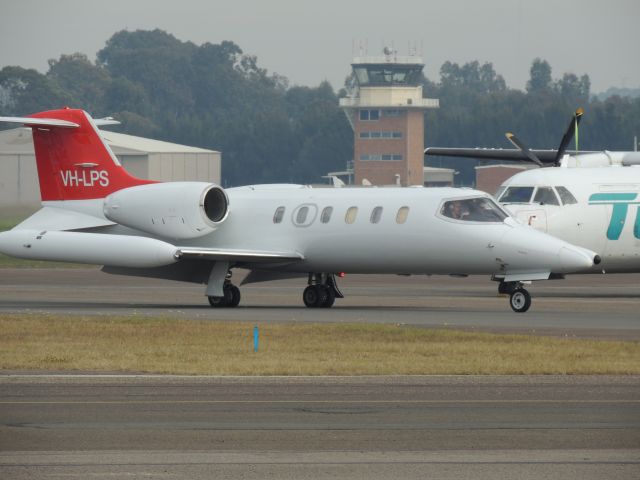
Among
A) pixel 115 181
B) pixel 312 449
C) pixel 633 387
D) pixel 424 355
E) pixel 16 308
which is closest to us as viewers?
pixel 312 449

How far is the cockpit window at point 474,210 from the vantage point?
31.0 meters

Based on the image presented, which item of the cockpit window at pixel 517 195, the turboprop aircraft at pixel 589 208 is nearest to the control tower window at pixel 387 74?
the cockpit window at pixel 517 195

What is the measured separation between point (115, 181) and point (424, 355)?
49.9 ft

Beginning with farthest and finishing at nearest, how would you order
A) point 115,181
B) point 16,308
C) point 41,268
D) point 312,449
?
1. point 41,268
2. point 115,181
3. point 16,308
4. point 312,449

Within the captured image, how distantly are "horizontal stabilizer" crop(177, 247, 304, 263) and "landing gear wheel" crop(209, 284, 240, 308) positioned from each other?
883mm

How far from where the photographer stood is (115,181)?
3506 centimetres

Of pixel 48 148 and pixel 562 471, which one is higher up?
pixel 48 148

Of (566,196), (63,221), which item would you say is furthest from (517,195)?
(63,221)

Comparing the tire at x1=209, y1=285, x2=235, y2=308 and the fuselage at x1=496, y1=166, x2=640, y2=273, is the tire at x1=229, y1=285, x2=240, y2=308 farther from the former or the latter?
the fuselage at x1=496, y1=166, x2=640, y2=273

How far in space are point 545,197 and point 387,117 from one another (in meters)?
116

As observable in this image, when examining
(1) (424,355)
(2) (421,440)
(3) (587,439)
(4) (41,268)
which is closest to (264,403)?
(2) (421,440)

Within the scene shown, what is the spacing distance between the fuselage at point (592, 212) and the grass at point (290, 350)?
36.4ft

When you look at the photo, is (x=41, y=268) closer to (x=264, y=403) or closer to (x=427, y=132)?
(x=264, y=403)

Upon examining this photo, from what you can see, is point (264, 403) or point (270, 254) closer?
point (264, 403)
